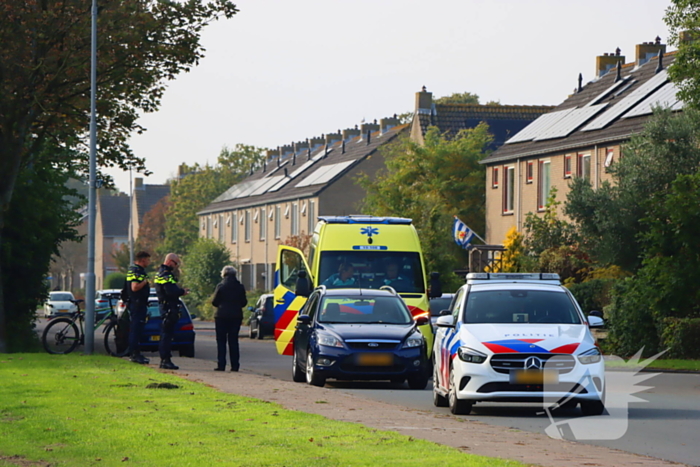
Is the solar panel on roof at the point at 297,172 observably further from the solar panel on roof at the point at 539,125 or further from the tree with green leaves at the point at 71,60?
the tree with green leaves at the point at 71,60

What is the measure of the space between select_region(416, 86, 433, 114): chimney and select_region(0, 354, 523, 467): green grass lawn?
4977 cm

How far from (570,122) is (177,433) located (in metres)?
39.4

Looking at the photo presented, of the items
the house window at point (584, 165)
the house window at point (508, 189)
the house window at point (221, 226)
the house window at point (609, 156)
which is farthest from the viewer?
the house window at point (221, 226)

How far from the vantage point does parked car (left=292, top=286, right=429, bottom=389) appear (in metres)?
18.6

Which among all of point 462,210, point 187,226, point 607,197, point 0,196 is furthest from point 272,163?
point 0,196

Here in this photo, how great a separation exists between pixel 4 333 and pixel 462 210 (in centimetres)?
3267

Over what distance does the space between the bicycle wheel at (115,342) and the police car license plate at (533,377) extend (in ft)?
43.5

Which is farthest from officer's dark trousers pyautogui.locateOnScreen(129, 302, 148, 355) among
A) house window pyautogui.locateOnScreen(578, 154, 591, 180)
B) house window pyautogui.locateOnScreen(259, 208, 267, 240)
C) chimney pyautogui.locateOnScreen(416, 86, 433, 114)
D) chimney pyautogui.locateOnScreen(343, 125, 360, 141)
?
chimney pyautogui.locateOnScreen(343, 125, 360, 141)

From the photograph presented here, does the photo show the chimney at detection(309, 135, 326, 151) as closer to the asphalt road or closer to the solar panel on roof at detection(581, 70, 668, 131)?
the solar panel on roof at detection(581, 70, 668, 131)

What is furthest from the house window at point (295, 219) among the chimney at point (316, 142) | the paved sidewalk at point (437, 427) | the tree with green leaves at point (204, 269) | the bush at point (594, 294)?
the paved sidewalk at point (437, 427)

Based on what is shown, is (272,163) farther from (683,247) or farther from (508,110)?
(683,247)

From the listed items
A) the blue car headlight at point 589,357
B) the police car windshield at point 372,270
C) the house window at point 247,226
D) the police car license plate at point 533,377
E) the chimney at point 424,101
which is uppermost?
the chimney at point 424,101

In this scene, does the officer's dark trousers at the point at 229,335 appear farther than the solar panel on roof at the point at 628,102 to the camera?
No

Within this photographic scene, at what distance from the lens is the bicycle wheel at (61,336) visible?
25.5 m
